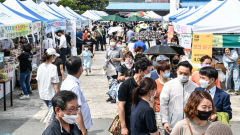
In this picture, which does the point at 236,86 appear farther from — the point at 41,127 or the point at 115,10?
the point at 115,10

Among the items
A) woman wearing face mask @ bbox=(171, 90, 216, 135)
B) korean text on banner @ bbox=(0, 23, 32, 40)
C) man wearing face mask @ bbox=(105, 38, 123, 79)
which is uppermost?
korean text on banner @ bbox=(0, 23, 32, 40)

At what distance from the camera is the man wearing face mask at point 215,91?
5.05m

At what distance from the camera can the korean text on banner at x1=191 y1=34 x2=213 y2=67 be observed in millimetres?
12148

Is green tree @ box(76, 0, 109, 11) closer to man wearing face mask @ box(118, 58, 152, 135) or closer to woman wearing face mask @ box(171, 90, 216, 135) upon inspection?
man wearing face mask @ box(118, 58, 152, 135)

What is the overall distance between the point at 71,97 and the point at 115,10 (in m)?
116

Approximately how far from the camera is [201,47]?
12234mm

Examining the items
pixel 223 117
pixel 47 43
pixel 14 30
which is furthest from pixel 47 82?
pixel 47 43

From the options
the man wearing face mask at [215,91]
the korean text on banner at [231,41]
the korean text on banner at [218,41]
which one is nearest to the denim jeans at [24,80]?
the korean text on banner at [218,41]

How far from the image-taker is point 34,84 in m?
13.0

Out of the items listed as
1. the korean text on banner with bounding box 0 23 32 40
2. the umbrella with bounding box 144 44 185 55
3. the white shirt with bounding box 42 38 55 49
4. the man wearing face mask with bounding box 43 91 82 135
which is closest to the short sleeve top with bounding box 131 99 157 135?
the man wearing face mask with bounding box 43 91 82 135

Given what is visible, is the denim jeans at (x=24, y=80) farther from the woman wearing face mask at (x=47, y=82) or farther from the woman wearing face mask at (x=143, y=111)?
the woman wearing face mask at (x=143, y=111)

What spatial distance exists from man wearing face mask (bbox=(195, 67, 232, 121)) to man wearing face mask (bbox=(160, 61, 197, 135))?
0.20 m

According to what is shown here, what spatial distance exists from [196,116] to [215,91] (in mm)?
1579

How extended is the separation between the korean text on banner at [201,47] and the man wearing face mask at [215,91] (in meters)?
6.97
